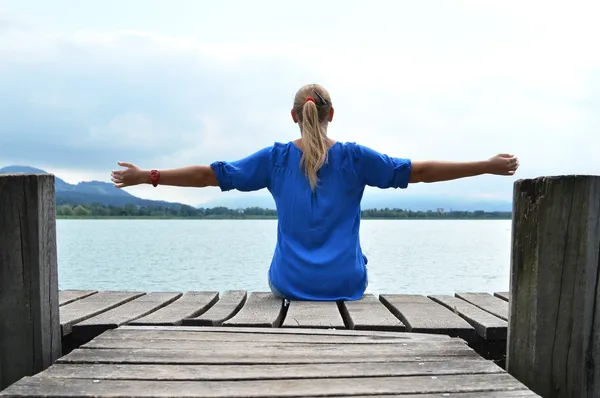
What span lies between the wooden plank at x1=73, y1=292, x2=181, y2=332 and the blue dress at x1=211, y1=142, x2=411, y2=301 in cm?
87

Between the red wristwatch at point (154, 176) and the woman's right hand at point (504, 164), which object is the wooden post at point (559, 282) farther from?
the red wristwatch at point (154, 176)

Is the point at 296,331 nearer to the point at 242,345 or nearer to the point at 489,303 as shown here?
the point at 242,345

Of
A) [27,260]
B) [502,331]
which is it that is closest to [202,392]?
[27,260]

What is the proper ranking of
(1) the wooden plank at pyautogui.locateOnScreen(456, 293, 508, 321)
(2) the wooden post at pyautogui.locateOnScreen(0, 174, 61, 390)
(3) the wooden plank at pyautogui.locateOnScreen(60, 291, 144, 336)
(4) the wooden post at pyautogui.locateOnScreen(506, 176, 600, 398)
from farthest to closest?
(1) the wooden plank at pyautogui.locateOnScreen(456, 293, 508, 321), (3) the wooden plank at pyautogui.locateOnScreen(60, 291, 144, 336), (2) the wooden post at pyautogui.locateOnScreen(0, 174, 61, 390), (4) the wooden post at pyautogui.locateOnScreen(506, 176, 600, 398)

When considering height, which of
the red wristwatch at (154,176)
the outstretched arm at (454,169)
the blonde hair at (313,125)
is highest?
the blonde hair at (313,125)

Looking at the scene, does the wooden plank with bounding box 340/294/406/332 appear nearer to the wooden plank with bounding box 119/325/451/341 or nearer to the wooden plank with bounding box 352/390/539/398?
the wooden plank with bounding box 119/325/451/341

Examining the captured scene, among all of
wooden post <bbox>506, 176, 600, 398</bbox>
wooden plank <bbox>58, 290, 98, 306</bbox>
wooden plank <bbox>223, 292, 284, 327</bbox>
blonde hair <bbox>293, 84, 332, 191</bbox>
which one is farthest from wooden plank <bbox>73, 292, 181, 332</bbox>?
wooden post <bbox>506, 176, 600, 398</bbox>

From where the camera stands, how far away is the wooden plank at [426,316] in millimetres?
3113

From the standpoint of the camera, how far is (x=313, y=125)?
408cm

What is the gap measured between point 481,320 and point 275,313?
1.27 metres

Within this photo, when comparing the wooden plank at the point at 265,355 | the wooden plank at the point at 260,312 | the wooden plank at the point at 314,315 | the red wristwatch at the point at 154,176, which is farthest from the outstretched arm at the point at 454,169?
the red wristwatch at the point at 154,176

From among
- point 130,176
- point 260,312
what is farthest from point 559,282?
point 130,176

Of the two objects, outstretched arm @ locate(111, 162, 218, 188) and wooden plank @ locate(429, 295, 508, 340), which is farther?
outstretched arm @ locate(111, 162, 218, 188)

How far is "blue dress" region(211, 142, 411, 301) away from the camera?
4.00 m
